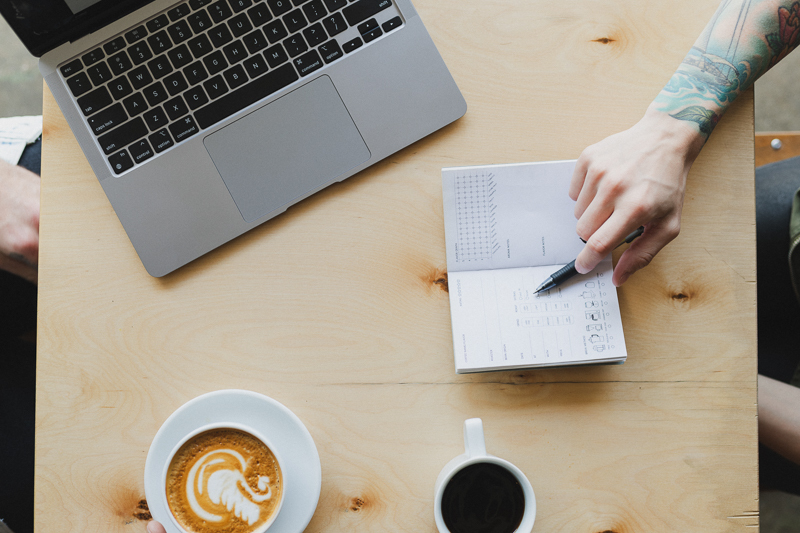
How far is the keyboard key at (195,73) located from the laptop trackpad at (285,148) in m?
0.07

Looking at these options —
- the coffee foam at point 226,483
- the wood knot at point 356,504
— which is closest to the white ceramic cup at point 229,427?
the coffee foam at point 226,483

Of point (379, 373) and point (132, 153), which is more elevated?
point (132, 153)

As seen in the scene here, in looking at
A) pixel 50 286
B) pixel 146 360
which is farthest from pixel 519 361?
pixel 50 286

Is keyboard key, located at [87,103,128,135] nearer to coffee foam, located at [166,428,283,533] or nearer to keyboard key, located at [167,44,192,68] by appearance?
keyboard key, located at [167,44,192,68]

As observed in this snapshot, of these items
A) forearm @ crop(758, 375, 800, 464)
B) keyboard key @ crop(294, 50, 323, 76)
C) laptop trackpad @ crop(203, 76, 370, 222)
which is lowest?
forearm @ crop(758, 375, 800, 464)

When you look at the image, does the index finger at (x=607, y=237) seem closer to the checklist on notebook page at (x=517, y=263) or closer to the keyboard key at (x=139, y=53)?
the checklist on notebook page at (x=517, y=263)

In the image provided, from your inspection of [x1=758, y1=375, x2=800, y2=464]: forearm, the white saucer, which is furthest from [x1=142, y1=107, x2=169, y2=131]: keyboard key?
[x1=758, y1=375, x2=800, y2=464]: forearm

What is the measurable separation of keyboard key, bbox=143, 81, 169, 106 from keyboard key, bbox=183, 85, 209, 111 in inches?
1.0

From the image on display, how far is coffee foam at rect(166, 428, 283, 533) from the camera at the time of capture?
0.62 m

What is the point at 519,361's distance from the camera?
0.68 meters

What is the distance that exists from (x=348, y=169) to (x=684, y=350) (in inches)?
20.0

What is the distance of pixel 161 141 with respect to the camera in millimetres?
690

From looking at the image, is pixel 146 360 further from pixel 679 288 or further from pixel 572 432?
pixel 679 288

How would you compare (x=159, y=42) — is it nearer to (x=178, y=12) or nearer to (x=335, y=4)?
(x=178, y=12)
